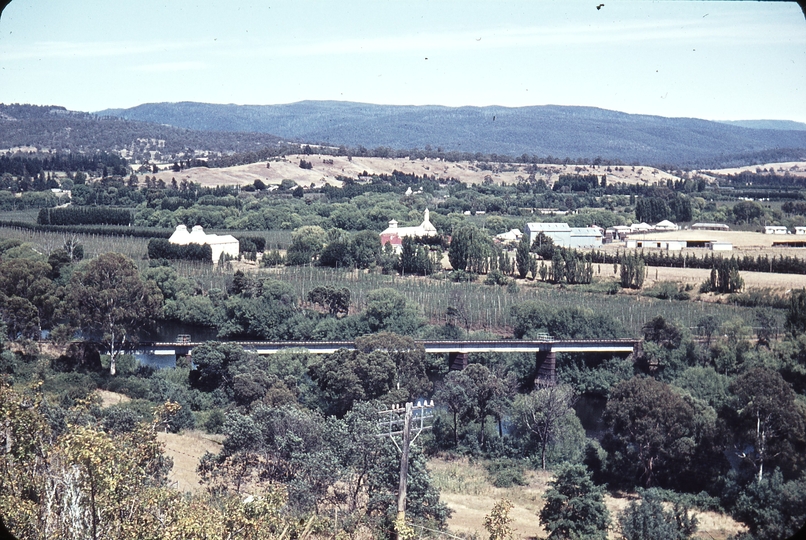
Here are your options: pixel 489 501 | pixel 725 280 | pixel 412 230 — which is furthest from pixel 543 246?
pixel 489 501

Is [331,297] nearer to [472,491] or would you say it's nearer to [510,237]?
[472,491]

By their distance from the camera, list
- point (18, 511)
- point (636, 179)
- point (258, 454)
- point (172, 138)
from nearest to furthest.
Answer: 1. point (18, 511)
2. point (258, 454)
3. point (636, 179)
4. point (172, 138)

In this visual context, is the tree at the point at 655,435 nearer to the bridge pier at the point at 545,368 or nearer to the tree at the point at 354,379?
the tree at the point at 354,379

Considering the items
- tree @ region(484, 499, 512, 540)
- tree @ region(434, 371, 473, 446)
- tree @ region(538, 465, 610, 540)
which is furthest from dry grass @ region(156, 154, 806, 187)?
tree @ region(484, 499, 512, 540)

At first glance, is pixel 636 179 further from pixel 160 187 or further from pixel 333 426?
pixel 333 426

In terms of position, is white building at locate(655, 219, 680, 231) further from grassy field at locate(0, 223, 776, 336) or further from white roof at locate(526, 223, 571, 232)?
grassy field at locate(0, 223, 776, 336)

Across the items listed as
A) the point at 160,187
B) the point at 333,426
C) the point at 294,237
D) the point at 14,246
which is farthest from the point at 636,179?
the point at 333,426

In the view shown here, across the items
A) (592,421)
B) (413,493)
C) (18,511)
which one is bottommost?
(592,421)
